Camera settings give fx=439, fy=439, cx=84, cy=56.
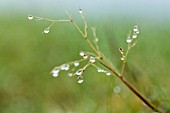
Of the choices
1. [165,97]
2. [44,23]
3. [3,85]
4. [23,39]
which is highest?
[165,97]

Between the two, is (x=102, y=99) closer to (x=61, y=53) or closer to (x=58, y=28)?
(x=61, y=53)

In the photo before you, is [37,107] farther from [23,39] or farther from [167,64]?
[23,39]

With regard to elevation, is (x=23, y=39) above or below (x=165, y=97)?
below

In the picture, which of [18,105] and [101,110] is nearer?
[101,110]

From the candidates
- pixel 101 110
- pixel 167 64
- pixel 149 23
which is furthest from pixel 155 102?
pixel 149 23

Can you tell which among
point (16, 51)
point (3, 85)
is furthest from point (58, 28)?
point (3, 85)

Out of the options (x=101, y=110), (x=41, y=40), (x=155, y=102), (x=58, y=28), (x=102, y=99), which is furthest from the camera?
(x=58, y=28)

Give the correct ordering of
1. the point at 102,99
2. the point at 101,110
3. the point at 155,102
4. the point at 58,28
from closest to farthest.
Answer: the point at 155,102, the point at 101,110, the point at 102,99, the point at 58,28
